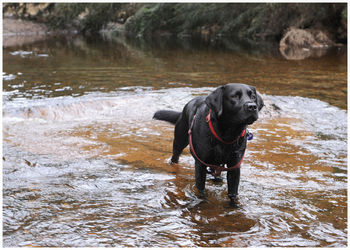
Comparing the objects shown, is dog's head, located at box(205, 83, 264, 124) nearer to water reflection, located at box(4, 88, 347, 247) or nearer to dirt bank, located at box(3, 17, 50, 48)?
water reflection, located at box(4, 88, 347, 247)

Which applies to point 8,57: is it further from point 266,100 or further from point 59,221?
point 59,221

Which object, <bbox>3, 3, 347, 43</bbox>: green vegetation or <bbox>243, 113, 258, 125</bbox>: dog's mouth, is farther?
<bbox>3, 3, 347, 43</bbox>: green vegetation

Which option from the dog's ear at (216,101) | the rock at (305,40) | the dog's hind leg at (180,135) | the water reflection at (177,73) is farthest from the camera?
the rock at (305,40)

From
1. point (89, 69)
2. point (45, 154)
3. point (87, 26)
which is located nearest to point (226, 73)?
point (89, 69)

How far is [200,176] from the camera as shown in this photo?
455cm

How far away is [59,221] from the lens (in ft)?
13.1

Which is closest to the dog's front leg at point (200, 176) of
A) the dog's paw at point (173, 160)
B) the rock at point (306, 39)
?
the dog's paw at point (173, 160)

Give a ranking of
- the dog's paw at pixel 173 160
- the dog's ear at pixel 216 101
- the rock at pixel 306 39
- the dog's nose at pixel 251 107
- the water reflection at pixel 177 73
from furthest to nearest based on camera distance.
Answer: the rock at pixel 306 39
the water reflection at pixel 177 73
the dog's paw at pixel 173 160
the dog's ear at pixel 216 101
the dog's nose at pixel 251 107

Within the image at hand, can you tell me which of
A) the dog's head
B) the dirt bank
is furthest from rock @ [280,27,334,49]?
the dirt bank

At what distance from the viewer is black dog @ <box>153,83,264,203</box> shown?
387 cm

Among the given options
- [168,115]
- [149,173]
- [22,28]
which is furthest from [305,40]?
[22,28]

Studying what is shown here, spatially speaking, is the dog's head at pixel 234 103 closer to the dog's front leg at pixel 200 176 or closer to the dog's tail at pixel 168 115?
the dog's front leg at pixel 200 176

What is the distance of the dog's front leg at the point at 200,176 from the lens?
4.49m

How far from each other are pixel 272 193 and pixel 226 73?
35.3 feet
